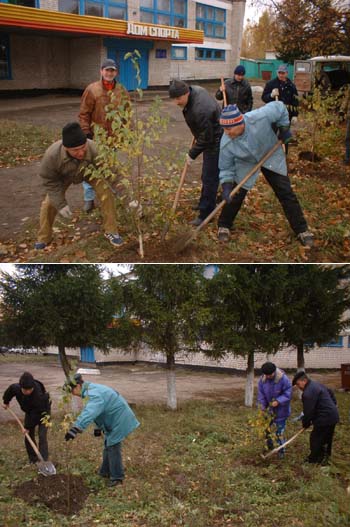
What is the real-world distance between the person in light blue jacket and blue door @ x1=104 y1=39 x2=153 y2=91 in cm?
1431

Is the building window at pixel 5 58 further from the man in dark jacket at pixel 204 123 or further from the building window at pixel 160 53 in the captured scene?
the man in dark jacket at pixel 204 123

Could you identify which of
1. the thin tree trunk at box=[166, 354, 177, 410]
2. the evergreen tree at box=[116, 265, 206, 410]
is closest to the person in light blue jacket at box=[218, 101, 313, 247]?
the evergreen tree at box=[116, 265, 206, 410]

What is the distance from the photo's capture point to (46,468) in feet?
15.2

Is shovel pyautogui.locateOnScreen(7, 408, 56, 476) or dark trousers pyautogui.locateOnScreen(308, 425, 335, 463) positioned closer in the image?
shovel pyautogui.locateOnScreen(7, 408, 56, 476)

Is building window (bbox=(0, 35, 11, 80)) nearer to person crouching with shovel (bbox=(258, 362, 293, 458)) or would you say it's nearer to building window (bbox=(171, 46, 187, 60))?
building window (bbox=(171, 46, 187, 60))

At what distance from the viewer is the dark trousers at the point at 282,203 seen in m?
5.07

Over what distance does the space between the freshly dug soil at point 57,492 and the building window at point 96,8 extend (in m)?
15.7

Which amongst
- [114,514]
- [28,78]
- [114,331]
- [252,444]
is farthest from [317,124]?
[28,78]

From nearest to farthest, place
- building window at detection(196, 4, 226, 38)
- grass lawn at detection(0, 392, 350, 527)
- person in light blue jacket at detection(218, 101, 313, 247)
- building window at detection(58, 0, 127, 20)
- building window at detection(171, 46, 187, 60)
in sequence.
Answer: grass lawn at detection(0, 392, 350, 527), person in light blue jacket at detection(218, 101, 313, 247), building window at detection(58, 0, 127, 20), building window at detection(196, 4, 226, 38), building window at detection(171, 46, 187, 60)

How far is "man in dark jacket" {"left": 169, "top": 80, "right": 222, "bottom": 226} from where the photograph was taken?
5.13 m

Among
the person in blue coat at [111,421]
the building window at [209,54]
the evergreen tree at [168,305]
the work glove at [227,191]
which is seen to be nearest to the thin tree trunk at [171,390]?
the evergreen tree at [168,305]

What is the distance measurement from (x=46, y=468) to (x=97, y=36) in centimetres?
1683

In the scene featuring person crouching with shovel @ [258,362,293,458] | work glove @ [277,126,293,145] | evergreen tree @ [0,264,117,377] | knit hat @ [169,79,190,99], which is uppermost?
knit hat @ [169,79,190,99]

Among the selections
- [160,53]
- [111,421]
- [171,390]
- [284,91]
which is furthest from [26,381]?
[160,53]
